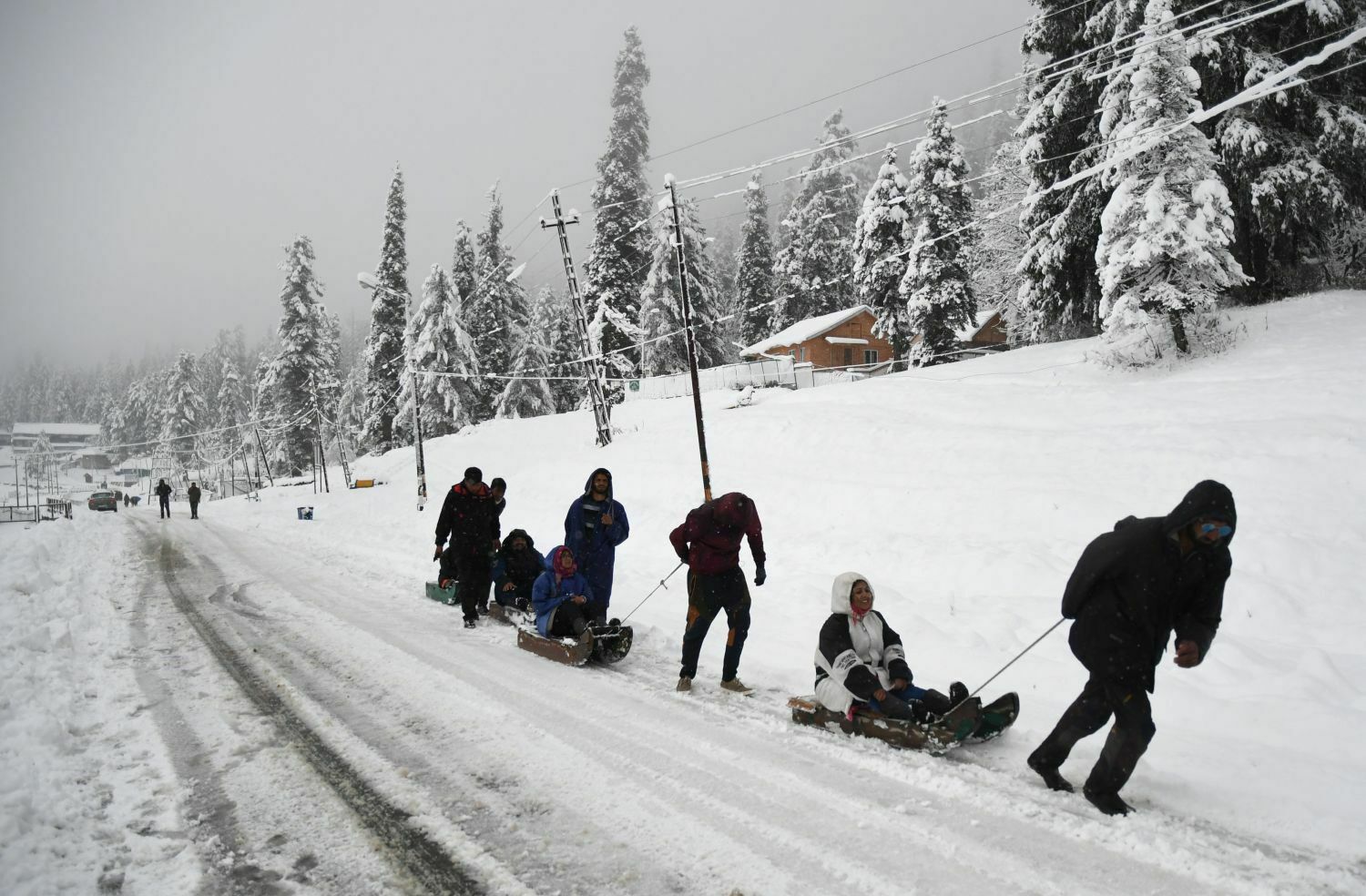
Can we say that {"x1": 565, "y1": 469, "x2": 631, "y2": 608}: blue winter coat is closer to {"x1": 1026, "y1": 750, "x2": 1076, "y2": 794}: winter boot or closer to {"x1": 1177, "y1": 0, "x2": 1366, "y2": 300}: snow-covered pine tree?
{"x1": 1026, "y1": 750, "x2": 1076, "y2": 794}: winter boot

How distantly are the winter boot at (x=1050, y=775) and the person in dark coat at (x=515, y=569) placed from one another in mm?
6606

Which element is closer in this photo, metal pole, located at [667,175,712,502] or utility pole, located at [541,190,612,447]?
metal pole, located at [667,175,712,502]

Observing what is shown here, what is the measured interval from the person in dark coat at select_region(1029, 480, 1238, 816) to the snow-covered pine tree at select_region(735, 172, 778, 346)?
48.7m

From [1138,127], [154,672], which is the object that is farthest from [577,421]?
[154,672]

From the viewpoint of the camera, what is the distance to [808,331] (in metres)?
43.2

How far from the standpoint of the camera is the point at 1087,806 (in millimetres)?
3896

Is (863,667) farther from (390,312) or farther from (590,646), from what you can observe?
(390,312)

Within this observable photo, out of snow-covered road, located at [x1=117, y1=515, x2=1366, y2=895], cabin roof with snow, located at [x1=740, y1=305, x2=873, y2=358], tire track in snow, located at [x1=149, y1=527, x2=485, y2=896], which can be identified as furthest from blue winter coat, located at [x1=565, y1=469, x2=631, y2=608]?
cabin roof with snow, located at [x1=740, y1=305, x2=873, y2=358]

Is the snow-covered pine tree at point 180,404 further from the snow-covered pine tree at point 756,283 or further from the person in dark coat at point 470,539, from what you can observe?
the person in dark coat at point 470,539

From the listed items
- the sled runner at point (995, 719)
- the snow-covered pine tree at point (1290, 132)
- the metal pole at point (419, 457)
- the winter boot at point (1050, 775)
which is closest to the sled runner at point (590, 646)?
the sled runner at point (995, 719)

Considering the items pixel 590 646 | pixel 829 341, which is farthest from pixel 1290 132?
pixel 829 341

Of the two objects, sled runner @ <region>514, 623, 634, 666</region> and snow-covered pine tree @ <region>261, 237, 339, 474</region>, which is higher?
snow-covered pine tree @ <region>261, 237, 339, 474</region>

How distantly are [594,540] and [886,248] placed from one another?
3285cm

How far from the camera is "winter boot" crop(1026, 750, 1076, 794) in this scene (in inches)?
161
